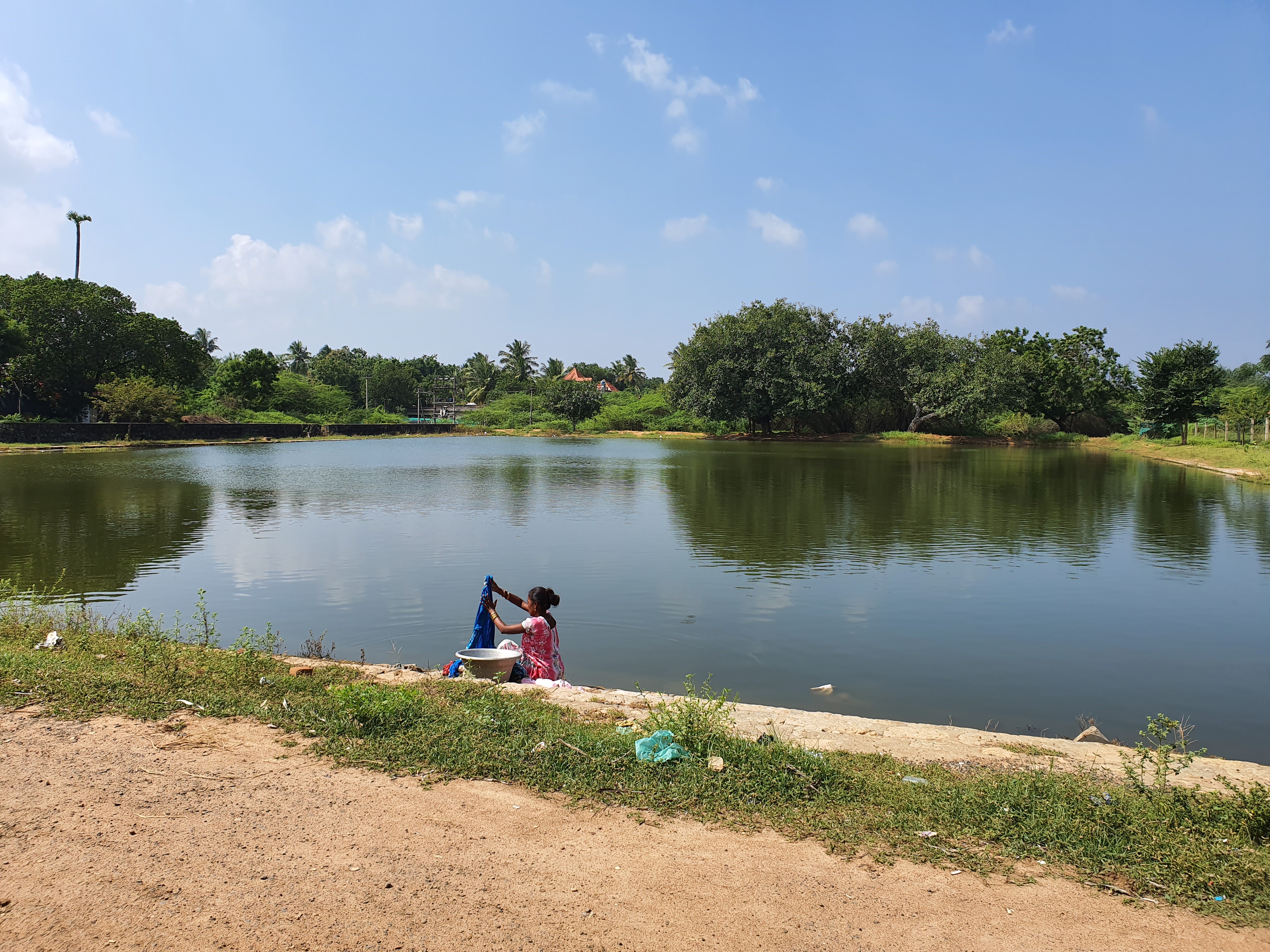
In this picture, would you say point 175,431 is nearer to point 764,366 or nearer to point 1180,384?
point 764,366

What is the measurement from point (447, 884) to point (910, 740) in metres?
3.64

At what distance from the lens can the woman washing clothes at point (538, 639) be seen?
736 centimetres

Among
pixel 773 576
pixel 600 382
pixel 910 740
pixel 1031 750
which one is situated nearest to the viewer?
pixel 1031 750

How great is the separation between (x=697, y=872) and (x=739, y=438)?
6426 centimetres

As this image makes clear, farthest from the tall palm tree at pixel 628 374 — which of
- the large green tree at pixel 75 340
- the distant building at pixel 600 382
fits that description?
the large green tree at pixel 75 340

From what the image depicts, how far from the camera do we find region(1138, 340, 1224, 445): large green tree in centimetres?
4603

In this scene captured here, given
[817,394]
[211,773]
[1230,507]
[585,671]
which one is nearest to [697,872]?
[211,773]

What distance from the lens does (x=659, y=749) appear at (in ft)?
16.7

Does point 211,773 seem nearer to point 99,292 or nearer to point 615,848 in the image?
point 615,848

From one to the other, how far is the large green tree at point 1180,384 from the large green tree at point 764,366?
Result: 65.9ft

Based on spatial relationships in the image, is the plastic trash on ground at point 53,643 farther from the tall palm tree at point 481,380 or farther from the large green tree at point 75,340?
the tall palm tree at point 481,380

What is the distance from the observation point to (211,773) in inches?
185

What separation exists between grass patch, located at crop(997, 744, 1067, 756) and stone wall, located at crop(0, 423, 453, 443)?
1943 inches

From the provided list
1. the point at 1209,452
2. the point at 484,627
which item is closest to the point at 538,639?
the point at 484,627
